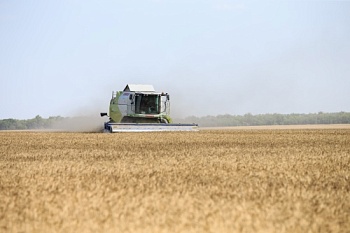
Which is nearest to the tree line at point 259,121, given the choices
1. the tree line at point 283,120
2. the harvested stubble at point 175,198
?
the tree line at point 283,120

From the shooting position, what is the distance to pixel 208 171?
6.89 meters

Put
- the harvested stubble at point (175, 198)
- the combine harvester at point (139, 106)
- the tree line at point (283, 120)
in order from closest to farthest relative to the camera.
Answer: the harvested stubble at point (175, 198), the combine harvester at point (139, 106), the tree line at point (283, 120)

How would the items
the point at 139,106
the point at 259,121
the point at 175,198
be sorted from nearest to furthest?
1. the point at 175,198
2. the point at 139,106
3. the point at 259,121

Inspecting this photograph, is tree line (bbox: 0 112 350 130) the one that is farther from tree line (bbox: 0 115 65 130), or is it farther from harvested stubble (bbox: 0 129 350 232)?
harvested stubble (bbox: 0 129 350 232)

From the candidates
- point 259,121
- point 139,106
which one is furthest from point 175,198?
point 259,121

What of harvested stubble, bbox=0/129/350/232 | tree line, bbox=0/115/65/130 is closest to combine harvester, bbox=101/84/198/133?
harvested stubble, bbox=0/129/350/232

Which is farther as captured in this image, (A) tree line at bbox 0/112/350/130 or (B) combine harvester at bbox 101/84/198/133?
(A) tree line at bbox 0/112/350/130

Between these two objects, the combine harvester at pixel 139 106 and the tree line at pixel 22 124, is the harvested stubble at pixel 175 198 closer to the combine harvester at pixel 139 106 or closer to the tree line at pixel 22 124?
the combine harvester at pixel 139 106

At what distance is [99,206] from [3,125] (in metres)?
69.9

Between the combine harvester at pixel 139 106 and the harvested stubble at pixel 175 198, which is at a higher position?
the combine harvester at pixel 139 106

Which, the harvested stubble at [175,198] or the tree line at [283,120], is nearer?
the harvested stubble at [175,198]

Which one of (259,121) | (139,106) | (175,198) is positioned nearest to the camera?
(175,198)

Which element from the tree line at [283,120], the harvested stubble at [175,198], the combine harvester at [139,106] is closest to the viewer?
the harvested stubble at [175,198]

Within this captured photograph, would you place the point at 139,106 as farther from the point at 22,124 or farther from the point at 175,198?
the point at 22,124
